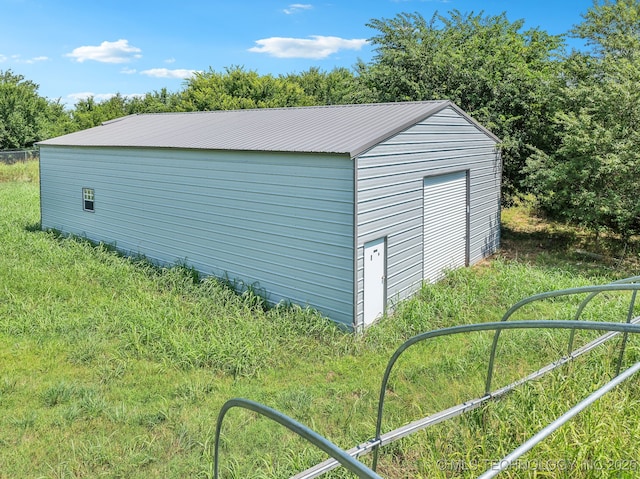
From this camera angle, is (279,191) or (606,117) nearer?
(279,191)

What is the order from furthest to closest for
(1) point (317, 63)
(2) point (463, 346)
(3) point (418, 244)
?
(1) point (317, 63), (3) point (418, 244), (2) point (463, 346)

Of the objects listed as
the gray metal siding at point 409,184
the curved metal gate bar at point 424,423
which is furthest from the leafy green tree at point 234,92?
the curved metal gate bar at point 424,423

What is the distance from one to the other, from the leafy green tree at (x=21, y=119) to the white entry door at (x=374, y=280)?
1378 inches

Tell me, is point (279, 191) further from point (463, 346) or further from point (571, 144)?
point (571, 144)

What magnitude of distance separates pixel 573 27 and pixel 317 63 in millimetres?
32604

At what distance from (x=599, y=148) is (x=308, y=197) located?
7.83 meters

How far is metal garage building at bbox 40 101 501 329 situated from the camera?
806 cm

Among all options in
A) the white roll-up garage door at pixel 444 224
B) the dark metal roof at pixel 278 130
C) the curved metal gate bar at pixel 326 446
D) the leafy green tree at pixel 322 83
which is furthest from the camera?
the leafy green tree at pixel 322 83

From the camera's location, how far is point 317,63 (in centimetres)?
4494

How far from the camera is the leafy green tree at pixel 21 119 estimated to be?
112 feet

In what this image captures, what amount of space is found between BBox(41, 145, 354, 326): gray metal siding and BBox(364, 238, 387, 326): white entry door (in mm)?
412

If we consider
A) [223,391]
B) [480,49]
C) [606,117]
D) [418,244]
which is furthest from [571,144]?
[223,391]

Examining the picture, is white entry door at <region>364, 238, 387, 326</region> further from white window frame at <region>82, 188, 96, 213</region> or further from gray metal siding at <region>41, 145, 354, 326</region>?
white window frame at <region>82, 188, 96, 213</region>

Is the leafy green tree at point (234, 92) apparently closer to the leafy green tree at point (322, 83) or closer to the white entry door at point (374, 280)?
the leafy green tree at point (322, 83)
